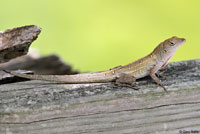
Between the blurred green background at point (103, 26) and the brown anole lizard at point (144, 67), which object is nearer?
the brown anole lizard at point (144, 67)

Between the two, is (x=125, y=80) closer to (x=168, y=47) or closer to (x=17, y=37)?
(x=168, y=47)

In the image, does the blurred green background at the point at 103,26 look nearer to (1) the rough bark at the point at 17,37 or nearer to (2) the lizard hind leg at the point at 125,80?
(2) the lizard hind leg at the point at 125,80

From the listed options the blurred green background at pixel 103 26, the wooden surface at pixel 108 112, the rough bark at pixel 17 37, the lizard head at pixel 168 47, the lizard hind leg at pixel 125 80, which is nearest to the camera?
the wooden surface at pixel 108 112

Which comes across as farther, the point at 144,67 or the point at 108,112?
the point at 144,67

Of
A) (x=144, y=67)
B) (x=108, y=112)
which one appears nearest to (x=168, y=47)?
(x=144, y=67)

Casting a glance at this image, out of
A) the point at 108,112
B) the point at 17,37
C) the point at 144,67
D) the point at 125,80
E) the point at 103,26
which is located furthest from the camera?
the point at 103,26

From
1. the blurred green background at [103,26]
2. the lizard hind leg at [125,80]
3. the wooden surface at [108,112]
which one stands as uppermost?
the blurred green background at [103,26]

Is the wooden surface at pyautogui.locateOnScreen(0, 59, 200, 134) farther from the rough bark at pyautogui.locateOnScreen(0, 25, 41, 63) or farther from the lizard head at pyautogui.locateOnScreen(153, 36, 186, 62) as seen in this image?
the lizard head at pyautogui.locateOnScreen(153, 36, 186, 62)

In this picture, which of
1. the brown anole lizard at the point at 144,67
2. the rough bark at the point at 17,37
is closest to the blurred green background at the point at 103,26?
the brown anole lizard at the point at 144,67
